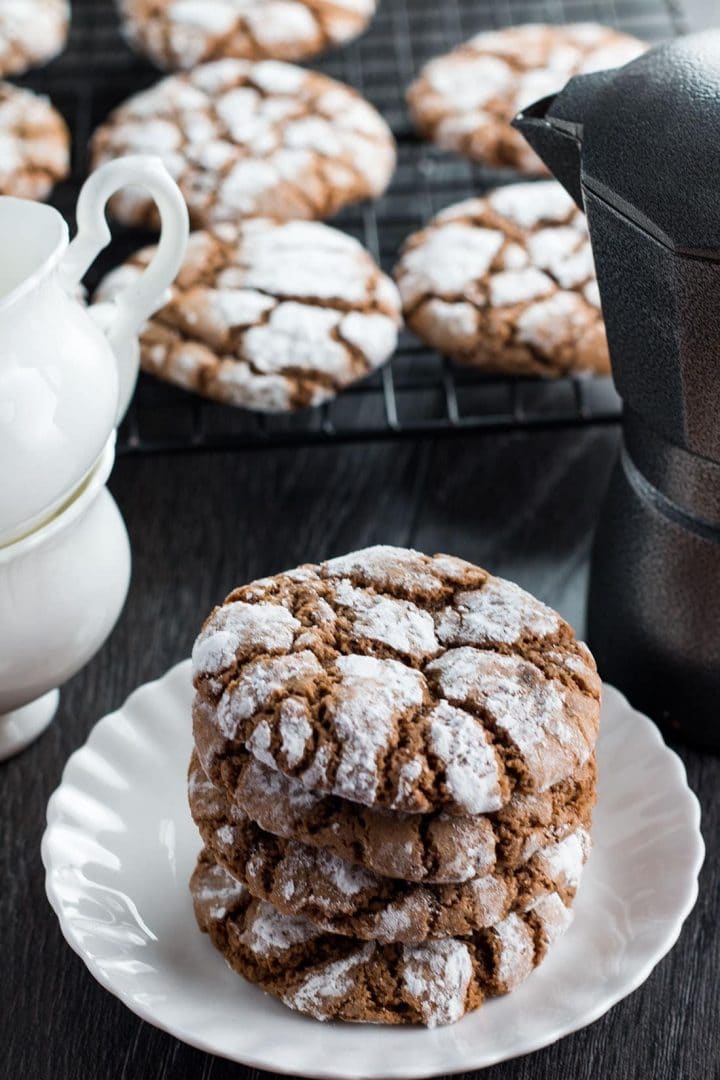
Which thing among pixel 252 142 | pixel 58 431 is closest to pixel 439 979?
pixel 58 431

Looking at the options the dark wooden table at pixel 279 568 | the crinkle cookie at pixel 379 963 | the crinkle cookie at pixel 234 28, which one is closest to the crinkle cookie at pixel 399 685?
the crinkle cookie at pixel 379 963

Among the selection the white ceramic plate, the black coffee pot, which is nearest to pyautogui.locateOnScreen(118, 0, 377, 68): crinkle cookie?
the black coffee pot

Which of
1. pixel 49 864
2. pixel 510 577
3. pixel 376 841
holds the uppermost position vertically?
pixel 376 841

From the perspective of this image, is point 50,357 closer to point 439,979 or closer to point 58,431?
point 58,431

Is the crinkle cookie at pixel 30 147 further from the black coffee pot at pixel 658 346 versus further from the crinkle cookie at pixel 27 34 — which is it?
the black coffee pot at pixel 658 346

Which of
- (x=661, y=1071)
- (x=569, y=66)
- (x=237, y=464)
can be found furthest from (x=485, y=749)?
(x=569, y=66)

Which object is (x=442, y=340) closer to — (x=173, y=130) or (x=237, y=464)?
(x=237, y=464)
